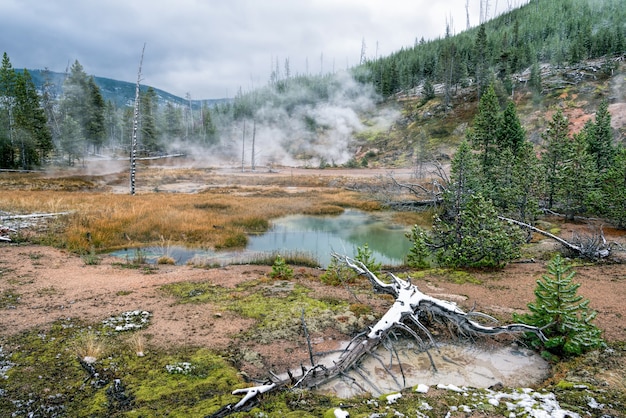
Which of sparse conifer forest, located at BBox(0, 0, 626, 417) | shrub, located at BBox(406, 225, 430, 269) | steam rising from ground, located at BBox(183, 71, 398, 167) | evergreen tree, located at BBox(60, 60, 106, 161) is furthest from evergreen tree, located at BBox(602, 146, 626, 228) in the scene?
evergreen tree, located at BBox(60, 60, 106, 161)

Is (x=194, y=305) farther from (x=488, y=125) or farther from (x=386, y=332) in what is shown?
(x=488, y=125)

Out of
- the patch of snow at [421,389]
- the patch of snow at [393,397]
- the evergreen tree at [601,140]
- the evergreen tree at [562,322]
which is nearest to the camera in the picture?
the patch of snow at [393,397]

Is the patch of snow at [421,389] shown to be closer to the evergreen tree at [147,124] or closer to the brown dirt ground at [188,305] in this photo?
the brown dirt ground at [188,305]

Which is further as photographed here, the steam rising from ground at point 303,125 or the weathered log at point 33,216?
the steam rising from ground at point 303,125

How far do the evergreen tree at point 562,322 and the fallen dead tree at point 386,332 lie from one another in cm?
27

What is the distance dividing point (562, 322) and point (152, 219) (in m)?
19.4

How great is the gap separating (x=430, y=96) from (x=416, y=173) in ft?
141

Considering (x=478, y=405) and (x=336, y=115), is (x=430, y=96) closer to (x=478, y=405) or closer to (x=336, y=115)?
(x=336, y=115)

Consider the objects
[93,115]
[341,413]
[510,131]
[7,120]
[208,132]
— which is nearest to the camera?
[341,413]

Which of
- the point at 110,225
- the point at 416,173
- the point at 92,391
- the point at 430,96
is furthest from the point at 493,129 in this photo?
the point at 430,96

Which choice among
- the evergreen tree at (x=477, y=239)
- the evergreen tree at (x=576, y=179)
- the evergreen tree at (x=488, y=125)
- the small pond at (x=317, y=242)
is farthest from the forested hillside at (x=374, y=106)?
the evergreen tree at (x=477, y=239)

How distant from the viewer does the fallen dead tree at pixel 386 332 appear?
4977 millimetres

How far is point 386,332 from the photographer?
6.68 meters

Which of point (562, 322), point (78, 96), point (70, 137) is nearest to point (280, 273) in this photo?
point (562, 322)
